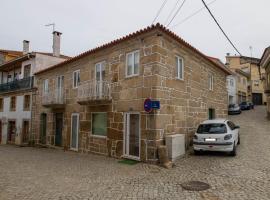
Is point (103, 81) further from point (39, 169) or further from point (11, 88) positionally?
point (11, 88)

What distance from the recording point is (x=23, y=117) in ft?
65.6

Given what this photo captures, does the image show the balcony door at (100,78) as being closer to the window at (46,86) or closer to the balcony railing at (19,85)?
the window at (46,86)

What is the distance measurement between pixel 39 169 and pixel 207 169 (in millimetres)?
6254

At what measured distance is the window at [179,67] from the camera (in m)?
11.2

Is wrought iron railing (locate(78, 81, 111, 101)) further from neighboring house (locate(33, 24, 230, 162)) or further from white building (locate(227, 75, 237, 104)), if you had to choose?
white building (locate(227, 75, 237, 104))

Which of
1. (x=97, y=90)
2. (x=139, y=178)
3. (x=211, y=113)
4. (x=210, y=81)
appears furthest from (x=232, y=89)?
(x=139, y=178)

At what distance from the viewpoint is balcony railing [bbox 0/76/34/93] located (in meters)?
19.2

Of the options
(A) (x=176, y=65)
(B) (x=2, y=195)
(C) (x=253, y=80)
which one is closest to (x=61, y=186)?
(B) (x=2, y=195)

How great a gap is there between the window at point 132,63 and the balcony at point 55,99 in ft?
20.2

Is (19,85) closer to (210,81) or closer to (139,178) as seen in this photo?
(210,81)

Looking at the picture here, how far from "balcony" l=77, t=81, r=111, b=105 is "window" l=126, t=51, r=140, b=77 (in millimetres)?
1461

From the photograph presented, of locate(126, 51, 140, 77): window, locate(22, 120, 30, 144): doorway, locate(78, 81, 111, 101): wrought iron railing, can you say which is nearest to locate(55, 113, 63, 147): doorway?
locate(78, 81, 111, 101): wrought iron railing

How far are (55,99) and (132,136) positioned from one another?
24.8ft

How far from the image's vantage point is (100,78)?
12.3m
